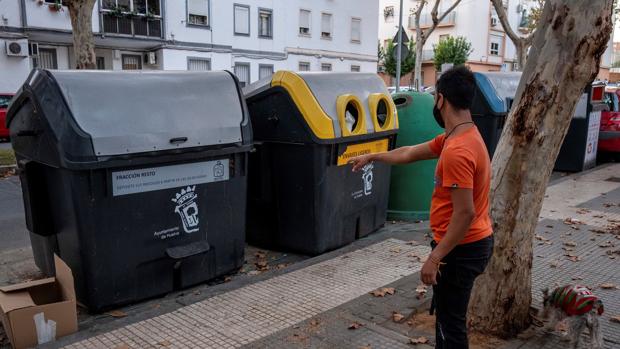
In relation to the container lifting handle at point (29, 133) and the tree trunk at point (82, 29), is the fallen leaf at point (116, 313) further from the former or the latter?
the tree trunk at point (82, 29)

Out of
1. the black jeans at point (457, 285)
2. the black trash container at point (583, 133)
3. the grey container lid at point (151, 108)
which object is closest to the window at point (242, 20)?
the black trash container at point (583, 133)

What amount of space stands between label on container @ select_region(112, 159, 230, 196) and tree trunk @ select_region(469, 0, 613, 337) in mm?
2070

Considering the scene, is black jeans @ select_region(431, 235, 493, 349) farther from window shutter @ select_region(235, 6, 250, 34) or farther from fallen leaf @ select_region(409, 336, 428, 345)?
window shutter @ select_region(235, 6, 250, 34)

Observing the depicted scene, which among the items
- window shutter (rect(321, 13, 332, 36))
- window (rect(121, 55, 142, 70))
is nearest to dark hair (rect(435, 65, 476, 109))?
window (rect(121, 55, 142, 70))

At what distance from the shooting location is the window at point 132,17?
22078mm

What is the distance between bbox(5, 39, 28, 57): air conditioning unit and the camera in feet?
62.5

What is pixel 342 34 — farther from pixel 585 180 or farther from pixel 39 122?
pixel 39 122

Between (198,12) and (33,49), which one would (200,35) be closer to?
(198,12)

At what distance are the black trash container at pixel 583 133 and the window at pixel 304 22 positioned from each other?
21366mm

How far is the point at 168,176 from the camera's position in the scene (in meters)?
3.85

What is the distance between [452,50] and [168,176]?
41.9 m

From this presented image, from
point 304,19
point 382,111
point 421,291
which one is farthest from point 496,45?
point 421,291

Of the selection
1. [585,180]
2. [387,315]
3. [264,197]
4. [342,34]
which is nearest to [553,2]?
[387,315]

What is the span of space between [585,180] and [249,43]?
67.8ft
